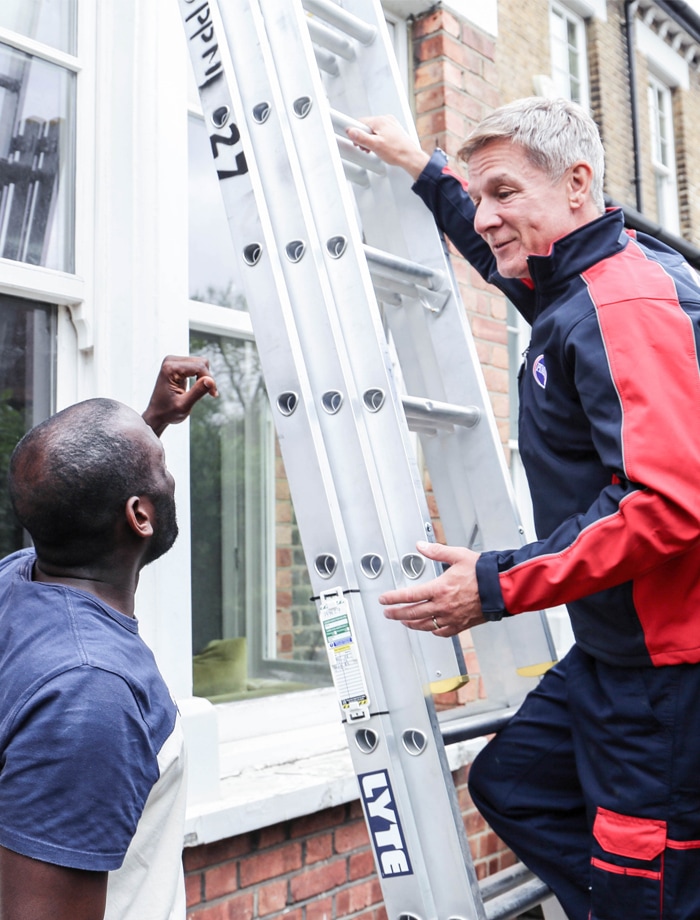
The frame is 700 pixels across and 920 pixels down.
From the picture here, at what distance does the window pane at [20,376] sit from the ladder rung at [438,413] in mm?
1038

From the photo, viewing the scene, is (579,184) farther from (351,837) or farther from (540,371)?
(351,837)

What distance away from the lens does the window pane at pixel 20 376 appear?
8.52 feet

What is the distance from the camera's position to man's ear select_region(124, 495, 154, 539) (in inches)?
56.2

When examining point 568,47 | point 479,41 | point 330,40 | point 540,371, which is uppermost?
point 568,47

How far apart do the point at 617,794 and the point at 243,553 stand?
5.80 feet

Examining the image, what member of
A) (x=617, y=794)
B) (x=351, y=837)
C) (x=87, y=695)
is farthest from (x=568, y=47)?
(x=87, y=695)

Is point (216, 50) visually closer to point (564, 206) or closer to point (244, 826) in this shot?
point (564, 206)

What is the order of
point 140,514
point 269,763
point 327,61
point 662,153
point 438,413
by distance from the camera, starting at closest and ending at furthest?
1. point 140,514
2. point 438,413
3. point 327,61
4. point 269,763
5. point 662,153

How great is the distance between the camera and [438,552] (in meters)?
1.79

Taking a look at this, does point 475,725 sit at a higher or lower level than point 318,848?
higher

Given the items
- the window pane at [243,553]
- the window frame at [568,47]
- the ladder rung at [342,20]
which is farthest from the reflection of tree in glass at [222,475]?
the window frame at [568,47]

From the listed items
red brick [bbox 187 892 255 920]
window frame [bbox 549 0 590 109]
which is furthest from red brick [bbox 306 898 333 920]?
window frame [bbox 549 0 590 109]

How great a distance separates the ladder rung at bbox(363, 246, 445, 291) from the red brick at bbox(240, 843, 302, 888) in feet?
5.19

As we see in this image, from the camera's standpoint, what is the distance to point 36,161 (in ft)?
Answer: 8.82
